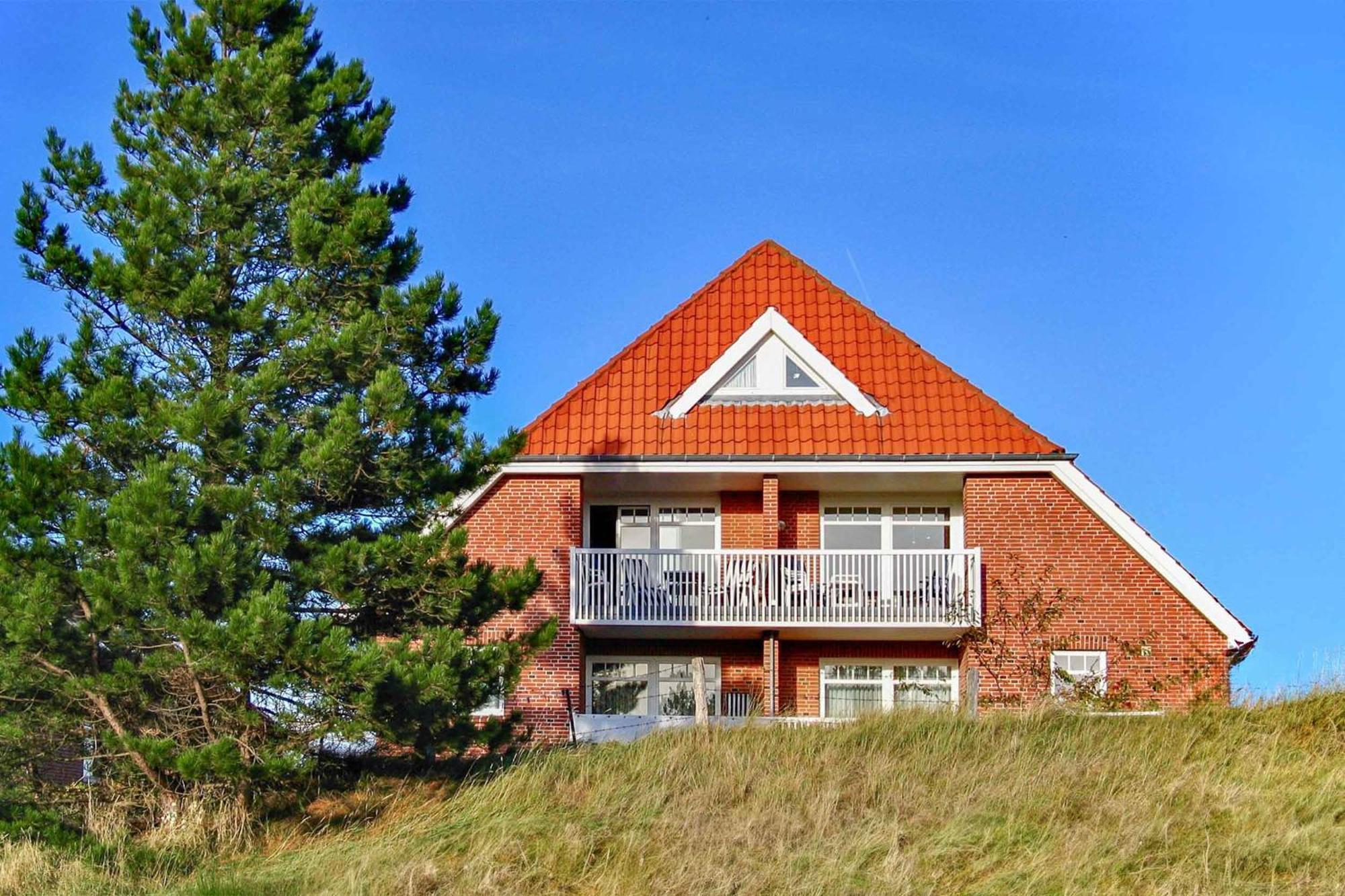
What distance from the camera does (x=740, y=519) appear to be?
30.0 m

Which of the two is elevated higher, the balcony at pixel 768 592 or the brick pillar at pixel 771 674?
the balcony at pixel 768 592

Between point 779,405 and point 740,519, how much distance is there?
85.3 inches

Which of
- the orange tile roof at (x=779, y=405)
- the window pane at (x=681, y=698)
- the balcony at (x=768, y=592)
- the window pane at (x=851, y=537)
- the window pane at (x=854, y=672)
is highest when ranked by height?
the orange tile roof at (x=779, y=405)

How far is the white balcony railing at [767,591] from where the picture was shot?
27.7 m

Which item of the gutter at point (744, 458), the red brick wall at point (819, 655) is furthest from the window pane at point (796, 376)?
the red brick wall at point (819, 655)

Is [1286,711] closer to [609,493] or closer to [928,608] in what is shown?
[928,608]

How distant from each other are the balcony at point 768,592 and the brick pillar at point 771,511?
54 centimetres

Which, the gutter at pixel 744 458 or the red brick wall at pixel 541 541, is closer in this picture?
the red brick wall at pixel 541 541

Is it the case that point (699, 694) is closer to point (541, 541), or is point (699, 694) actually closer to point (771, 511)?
point (541, 541)

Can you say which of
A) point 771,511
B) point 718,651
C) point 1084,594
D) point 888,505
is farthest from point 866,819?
point 888,505

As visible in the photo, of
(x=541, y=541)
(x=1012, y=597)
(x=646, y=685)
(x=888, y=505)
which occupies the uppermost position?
(x=888, y=505)

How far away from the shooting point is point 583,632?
28734mm

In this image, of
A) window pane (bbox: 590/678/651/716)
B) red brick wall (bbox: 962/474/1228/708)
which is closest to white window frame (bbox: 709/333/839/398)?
red brick wall (bbox: 962/474/1228/708)

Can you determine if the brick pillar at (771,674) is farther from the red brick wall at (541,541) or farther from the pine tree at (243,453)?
the pine tree at (243,453)
